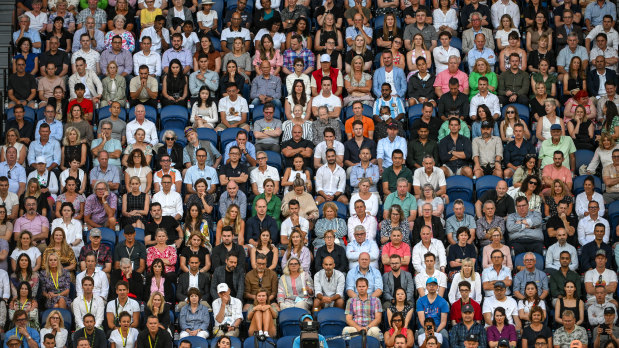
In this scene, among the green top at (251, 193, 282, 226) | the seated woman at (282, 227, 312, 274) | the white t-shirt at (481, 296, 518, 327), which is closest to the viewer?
the white t-shirt at (481, 296, 518, 327)

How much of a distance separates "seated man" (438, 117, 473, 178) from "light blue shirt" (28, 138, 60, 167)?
541cm

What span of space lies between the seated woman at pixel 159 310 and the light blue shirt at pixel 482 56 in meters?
6.62

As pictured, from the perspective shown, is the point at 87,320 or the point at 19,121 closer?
the point at 87,320

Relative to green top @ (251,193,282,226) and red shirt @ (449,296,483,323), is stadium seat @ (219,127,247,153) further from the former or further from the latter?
red shirt @ (449,296,483,323)

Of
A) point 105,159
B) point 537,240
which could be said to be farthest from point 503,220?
point 105,159

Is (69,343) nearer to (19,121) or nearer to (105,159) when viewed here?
(105,159)

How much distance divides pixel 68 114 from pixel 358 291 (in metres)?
5.42

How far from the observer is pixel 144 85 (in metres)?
19.2

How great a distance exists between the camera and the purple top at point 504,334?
15.6 metres

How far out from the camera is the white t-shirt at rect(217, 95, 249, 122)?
1894cm

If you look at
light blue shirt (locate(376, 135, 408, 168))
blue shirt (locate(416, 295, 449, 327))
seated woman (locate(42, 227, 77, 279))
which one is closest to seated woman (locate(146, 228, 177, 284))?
seated woman (locate(42, 227, 77, 279))

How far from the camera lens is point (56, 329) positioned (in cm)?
1564

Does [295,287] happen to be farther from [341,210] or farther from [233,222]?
[341,210]

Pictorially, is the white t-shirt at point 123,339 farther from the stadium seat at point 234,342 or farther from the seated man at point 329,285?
the seated man at point 329,285
